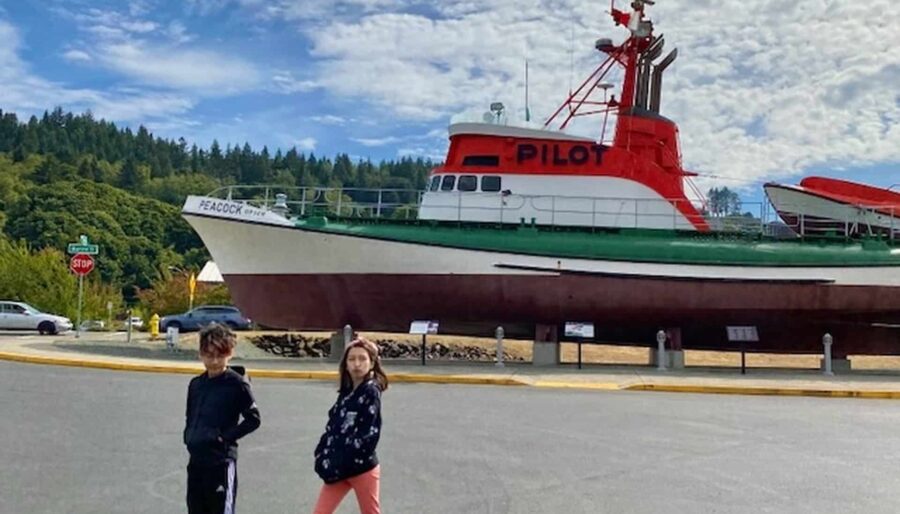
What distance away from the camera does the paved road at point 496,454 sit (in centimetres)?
686

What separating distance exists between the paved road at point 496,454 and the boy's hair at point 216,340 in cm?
217

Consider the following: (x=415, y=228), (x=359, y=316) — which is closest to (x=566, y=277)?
(x=415, y=228)

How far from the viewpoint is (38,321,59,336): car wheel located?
1284 inches

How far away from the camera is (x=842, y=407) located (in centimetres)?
1375

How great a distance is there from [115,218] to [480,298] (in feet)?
300

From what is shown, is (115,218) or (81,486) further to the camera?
(115,218)

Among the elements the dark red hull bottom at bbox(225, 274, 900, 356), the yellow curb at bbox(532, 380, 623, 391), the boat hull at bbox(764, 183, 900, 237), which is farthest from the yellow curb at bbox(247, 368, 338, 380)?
the boat hull at bbox(764, 183, 900, 237)

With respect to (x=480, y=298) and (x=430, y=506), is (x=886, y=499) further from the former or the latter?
(x=480, y=298)

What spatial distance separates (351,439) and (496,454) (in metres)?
4.16

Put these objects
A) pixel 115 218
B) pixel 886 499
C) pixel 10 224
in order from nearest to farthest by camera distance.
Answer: pixel 886 499
pixel 10 224
pixel 115 218

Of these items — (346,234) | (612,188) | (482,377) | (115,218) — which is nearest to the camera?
(482,377)

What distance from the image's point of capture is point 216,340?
479 cm

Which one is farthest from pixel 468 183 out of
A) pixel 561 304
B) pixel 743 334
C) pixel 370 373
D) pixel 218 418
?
pixel 218 418

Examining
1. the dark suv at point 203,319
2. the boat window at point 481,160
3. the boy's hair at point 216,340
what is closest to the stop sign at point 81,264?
the dark suv at point 203,319
